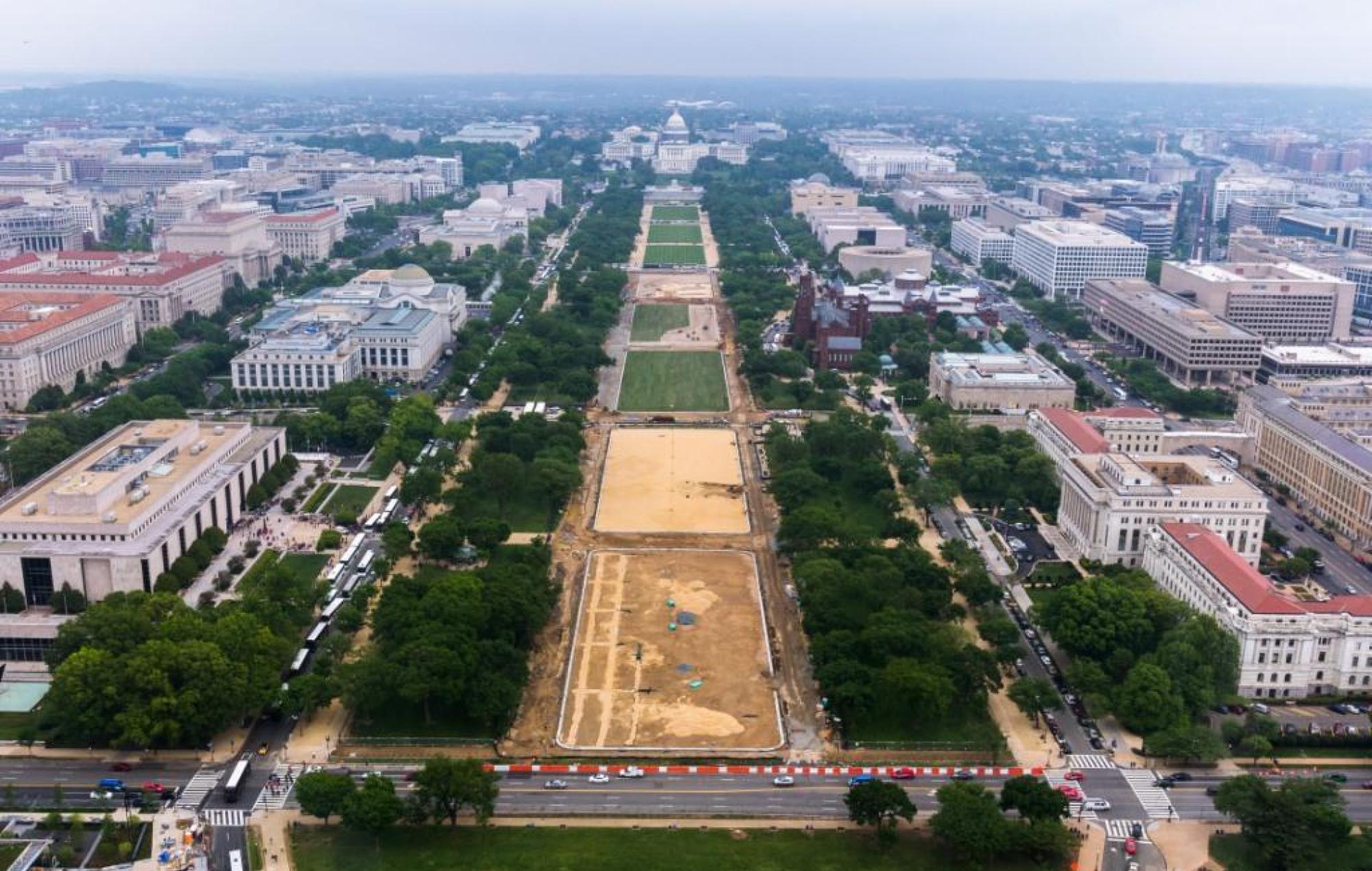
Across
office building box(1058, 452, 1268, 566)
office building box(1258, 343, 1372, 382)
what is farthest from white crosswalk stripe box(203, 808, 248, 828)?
office building box(1258, 343, 1372, 382)

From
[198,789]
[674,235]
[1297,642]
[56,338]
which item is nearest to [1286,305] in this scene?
[1297,642]

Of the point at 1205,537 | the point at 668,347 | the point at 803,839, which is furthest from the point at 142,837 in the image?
the point at 668,347

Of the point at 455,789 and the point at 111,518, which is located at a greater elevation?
the point at 111,518

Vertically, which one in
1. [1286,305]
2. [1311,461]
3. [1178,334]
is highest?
[1286,305]

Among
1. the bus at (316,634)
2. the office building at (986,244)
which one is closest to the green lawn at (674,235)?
the office building at (986,244)

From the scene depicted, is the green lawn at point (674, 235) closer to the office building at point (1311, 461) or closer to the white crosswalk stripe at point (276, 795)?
the office building at point (1311, 461)

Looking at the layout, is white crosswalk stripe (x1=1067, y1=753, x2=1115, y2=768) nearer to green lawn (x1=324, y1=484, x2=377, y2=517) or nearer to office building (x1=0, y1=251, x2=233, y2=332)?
green lawn (x1=324, y1=484, x2=377, y2=517)

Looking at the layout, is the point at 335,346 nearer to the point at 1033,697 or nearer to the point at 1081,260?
the point at 1033,697

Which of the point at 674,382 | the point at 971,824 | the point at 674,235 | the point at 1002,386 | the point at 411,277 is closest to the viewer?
the point at 971,824
